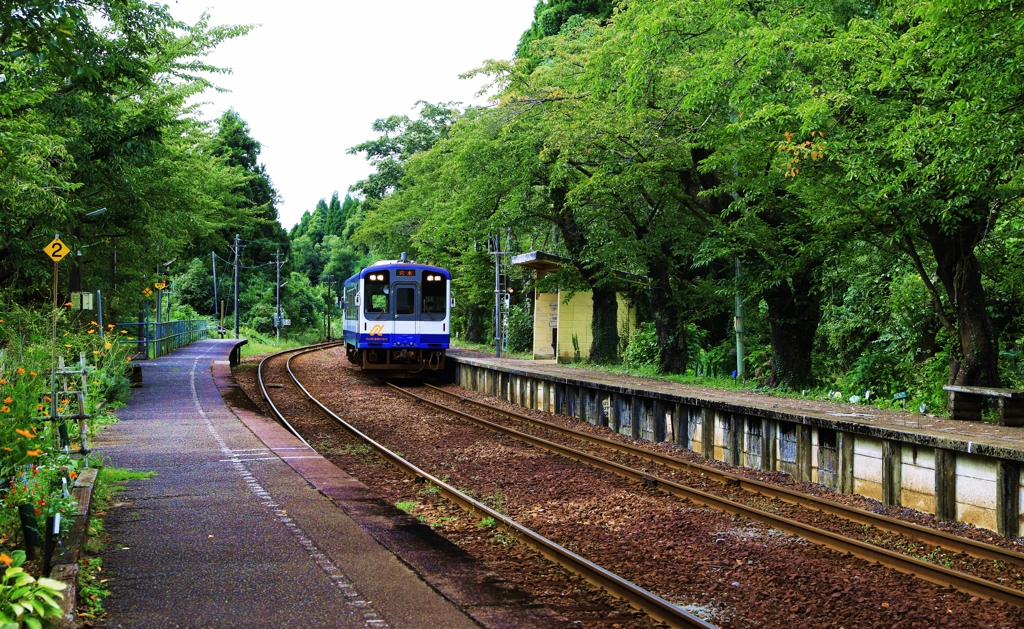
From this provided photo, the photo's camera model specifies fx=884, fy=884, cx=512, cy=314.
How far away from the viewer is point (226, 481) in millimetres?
8555

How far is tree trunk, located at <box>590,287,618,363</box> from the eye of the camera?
76.1ft

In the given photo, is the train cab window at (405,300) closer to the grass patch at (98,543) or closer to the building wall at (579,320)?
the building wall at (579,320)

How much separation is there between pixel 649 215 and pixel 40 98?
12516mm

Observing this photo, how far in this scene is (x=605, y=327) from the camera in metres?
23.5

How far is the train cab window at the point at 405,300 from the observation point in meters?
21.6

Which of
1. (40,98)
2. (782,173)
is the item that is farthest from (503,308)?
(40,98)

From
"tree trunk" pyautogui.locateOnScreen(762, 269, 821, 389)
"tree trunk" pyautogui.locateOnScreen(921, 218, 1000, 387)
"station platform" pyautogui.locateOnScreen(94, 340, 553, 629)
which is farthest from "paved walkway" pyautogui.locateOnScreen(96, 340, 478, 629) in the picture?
"tree trunk" pyautogui.locateOnScreen(762, 269, 821, 389)

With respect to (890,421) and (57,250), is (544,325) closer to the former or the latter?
(57,250)

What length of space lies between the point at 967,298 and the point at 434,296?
1303 cm

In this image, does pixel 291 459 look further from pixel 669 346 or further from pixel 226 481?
pixel 669 346

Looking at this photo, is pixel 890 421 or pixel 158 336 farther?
pixel 158 336

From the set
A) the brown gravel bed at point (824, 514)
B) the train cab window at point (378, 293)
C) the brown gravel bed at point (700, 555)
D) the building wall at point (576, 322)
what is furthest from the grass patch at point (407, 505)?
the building wall at point (576, 322)

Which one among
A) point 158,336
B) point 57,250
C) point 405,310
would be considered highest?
point 57,250

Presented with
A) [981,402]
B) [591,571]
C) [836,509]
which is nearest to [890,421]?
[981,402]
